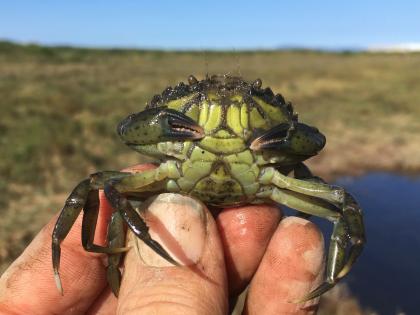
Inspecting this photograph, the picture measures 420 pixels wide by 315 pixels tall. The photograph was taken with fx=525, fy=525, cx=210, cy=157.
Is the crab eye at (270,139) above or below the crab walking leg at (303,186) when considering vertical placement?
above

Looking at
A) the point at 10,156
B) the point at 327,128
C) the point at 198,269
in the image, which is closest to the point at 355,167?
the point at 327,128

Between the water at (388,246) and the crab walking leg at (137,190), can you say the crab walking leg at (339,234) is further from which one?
the water at (388,246)

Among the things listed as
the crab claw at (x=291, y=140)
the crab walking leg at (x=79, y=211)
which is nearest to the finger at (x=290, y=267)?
the crab claw at (x=291, y=140)

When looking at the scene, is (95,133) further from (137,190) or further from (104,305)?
(137,190)

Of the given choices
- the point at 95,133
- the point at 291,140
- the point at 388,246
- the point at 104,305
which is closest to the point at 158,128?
the point at 291,140

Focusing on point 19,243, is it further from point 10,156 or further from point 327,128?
point 327,128

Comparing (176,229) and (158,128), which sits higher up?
(158,128)
